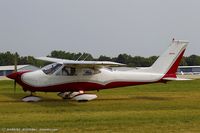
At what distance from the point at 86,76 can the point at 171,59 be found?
4.47m

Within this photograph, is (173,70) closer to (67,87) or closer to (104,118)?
(67,87)

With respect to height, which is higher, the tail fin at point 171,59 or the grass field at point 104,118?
the tail fin at point 171,59

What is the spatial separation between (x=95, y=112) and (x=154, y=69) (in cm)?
756

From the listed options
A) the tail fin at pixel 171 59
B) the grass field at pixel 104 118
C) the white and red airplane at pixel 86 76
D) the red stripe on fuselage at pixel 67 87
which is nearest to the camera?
the grass field at pixel 104 118

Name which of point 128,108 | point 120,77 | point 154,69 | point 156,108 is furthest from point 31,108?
point 154,69

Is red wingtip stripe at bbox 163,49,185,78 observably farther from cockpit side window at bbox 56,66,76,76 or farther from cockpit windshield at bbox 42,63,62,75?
cockpit windshield at bbox 42,63,62,75

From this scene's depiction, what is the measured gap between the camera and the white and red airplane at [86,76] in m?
18.7

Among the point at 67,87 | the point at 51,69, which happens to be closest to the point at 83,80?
the point at 67,87

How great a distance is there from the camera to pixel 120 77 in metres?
20.2

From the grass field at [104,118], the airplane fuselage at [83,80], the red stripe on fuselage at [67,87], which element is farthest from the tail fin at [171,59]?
the grass field at [104,118]

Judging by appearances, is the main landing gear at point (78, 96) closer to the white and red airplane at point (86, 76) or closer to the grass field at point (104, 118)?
the white and red airplane at point (86, 76)

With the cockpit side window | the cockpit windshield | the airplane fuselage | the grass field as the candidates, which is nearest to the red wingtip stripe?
the airplane fuselage

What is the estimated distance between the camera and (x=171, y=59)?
20.8m

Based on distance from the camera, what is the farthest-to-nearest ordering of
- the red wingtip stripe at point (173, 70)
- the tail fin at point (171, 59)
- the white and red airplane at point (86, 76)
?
the red wingtip stripe at point (173, 70) < the tail fin at point (171, 59) < the white and red airplane at point (86, 76)
